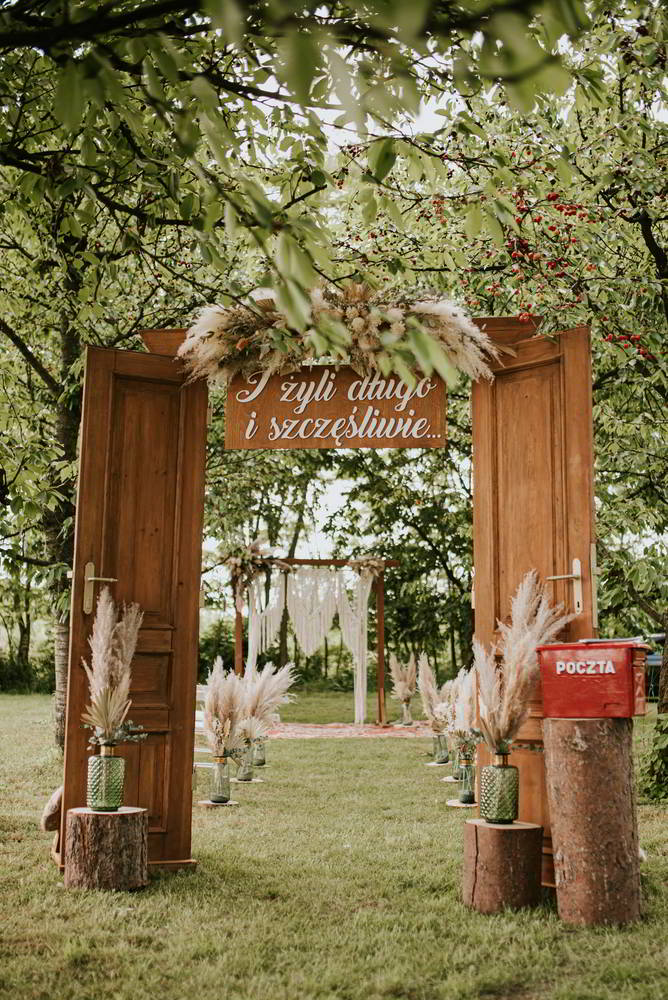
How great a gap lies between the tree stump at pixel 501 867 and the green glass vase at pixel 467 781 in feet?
8.02

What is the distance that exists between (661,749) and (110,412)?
4268mm

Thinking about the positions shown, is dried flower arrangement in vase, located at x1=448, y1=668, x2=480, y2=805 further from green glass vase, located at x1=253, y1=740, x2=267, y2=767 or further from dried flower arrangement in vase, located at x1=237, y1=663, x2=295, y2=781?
green glass vase, located at x1=253, y1=740, x2=267, y2=767

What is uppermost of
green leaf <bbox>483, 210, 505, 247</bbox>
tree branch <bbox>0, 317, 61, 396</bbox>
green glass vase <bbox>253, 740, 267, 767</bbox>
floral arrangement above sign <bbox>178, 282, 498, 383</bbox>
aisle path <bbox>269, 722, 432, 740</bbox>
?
tree branch <bbox>0, 317, 61, 396</bbox>

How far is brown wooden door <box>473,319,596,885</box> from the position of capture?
4191 millimetres

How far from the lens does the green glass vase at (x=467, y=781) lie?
6211mm

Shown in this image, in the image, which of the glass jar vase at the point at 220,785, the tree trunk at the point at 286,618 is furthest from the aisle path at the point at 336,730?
the tree trunk at the point at 286,618

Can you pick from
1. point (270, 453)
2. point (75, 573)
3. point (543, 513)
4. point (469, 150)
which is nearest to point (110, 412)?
point (75, 573)

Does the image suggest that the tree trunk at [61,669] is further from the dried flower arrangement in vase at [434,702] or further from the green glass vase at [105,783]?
the green glass vase at [105,783]

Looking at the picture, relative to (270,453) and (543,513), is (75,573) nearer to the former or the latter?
(543,513)

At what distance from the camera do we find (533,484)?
4438 mm

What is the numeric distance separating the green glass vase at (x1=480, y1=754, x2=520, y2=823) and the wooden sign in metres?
1.57

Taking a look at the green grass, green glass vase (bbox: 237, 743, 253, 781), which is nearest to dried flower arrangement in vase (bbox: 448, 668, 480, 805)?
green glass vase (bbox: 237, 743, 253, 781)

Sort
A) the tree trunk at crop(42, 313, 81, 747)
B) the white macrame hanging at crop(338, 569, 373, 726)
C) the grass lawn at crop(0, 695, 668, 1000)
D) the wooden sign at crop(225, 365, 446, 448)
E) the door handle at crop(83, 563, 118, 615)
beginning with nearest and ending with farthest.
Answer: the grass lawn at crop(0, 695, 668, 1000), the door handle at crop(83, 563, 118, 615), the wooden sign at crop(225, 365, 446, 448), the tree trunk at crop(42, 313, 81, 747), the white macrame hanging at crop(338, 569, 373, 726)

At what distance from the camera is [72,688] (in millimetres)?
4414
